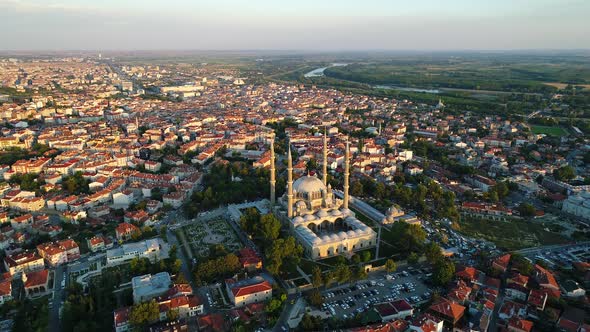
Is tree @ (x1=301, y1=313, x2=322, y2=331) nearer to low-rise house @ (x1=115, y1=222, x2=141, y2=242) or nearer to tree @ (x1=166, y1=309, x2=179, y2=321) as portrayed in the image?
tree @ (x1=166, y1=309, x2=179, y2=321)

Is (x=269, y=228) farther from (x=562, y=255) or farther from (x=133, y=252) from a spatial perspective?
(x=562, y=255)

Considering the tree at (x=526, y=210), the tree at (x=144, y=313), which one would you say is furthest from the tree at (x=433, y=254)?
the tree at (x=144, y=313)

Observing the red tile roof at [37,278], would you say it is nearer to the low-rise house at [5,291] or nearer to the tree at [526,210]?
the low-rise house at [5,291]

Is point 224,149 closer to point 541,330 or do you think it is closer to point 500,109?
point 541,330

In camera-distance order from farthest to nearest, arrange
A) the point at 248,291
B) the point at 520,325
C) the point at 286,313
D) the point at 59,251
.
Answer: the point at 59,251, the point at 248,291, the point at 286,313, the point at 520,325

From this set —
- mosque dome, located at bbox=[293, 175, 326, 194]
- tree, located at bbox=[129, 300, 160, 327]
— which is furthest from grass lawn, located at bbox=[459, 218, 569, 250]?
tree, located at bbox=[129, 300, 160, 327]

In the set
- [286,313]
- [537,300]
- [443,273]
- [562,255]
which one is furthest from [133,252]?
[562,255]
